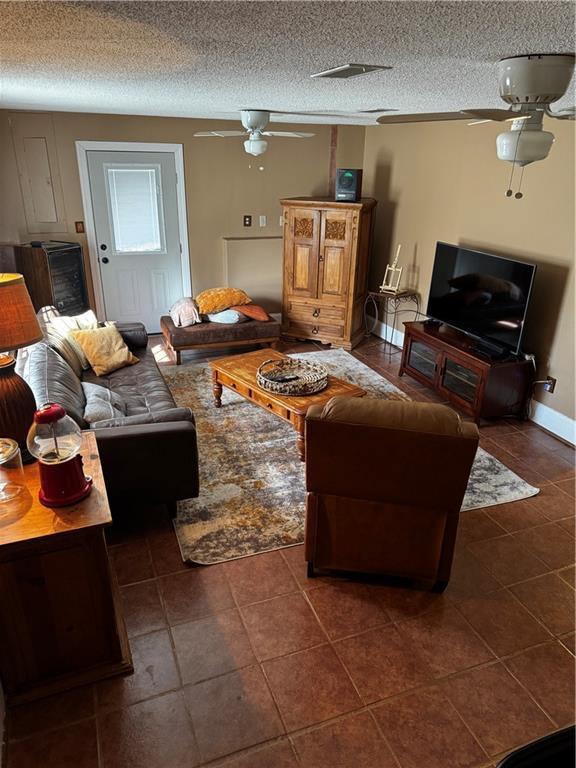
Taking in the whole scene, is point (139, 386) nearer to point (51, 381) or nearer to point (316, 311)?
point (51, 381)

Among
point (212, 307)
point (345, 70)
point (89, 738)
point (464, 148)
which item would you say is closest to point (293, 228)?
point (212, 307)

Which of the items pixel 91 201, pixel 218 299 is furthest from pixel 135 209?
pixel 218 299

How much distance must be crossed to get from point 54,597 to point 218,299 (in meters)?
4.11

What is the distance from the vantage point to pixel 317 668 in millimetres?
2146

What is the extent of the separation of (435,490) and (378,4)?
1758 mm

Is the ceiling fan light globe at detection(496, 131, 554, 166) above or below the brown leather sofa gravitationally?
above

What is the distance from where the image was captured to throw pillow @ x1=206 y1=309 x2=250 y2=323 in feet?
17.9

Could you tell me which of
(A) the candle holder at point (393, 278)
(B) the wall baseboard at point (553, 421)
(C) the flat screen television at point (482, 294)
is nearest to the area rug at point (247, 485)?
(B) the wall baseboard at point (553, 421)

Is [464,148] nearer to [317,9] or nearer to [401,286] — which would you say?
[401,286]

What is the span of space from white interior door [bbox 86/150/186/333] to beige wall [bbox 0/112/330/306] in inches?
7.1

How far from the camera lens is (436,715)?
197cm

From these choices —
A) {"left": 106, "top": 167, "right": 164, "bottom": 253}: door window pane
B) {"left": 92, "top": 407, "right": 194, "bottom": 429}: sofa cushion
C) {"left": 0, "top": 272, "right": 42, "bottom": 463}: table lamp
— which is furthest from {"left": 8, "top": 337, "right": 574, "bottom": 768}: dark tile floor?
{"left": 106, "top": 167, "right": 164, "bottom": 253}: door window pane

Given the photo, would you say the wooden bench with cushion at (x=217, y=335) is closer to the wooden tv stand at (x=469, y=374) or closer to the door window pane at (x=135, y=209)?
the door window pane at (x=135, y=209)

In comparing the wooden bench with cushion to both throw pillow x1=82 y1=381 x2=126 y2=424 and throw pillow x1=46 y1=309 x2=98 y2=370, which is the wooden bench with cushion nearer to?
throw pillow x1=46 y1=309 x2=98 y2=370
